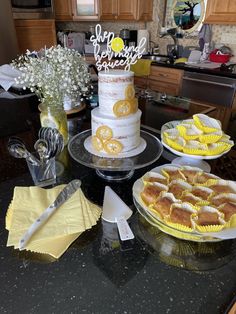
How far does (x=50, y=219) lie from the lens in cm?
63

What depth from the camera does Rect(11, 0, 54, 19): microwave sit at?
2758 mm

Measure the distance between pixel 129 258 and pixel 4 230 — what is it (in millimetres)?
333

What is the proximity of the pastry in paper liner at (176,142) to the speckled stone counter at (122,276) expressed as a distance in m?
0.33

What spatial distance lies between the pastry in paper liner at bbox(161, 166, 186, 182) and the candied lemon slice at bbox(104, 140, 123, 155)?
0.59 feet

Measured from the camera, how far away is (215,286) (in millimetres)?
518

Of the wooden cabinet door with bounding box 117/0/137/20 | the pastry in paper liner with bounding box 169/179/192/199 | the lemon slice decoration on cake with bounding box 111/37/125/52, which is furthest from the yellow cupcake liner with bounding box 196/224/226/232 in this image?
the wooden cabinet door with bounding box 117/0/137/20

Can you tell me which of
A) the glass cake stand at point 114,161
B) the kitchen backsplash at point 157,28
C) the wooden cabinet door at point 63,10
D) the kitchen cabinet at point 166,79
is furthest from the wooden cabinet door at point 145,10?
the glass cake stand at point 114,161

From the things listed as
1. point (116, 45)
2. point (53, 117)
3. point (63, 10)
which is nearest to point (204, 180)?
point (116, 45)

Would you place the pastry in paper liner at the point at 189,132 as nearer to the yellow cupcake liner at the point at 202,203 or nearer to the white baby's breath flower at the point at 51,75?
the yellow cupcake liner at the point at 202,203

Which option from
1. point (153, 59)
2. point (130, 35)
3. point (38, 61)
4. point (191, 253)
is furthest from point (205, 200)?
point (130, 35)

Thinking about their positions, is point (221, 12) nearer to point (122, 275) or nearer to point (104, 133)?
point (104, 133)

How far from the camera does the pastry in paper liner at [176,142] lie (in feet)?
2.86

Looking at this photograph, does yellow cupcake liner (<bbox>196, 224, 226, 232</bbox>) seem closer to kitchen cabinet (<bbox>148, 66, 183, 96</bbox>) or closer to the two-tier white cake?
the two-tier white cake

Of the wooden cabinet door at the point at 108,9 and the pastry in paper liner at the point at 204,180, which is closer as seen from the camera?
the pastry in paper liner at the point at 204,180
